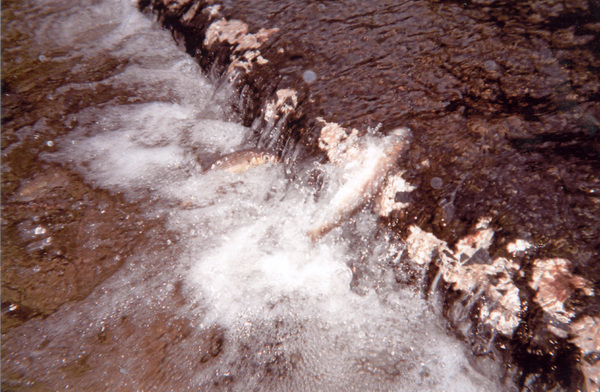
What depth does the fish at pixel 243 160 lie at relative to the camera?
2.57 meters

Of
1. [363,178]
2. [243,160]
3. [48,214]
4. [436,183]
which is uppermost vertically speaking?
[436,183]

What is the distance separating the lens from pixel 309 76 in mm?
2539

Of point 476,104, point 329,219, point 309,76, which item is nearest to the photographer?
point 476,104

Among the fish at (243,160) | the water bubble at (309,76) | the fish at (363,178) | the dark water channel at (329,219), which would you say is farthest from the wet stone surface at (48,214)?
the water bubble at (309,76)

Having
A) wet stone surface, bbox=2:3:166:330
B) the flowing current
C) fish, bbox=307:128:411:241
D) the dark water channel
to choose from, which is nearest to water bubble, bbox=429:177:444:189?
the dark water channel

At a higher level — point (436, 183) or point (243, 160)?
point (436, 183)

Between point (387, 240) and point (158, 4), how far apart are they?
3.60 metres

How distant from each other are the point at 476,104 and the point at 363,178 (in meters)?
0.77

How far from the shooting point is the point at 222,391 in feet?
5.57

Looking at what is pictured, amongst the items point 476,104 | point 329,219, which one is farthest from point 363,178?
point 476,104

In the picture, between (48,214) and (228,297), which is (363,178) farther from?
(48,214)

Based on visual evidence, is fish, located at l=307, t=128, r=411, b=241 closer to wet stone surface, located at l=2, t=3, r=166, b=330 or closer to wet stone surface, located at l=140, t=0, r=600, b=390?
wet stone surface, located at l=140, t=0, r=600, b=390

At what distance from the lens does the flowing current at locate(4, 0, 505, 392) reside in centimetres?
175

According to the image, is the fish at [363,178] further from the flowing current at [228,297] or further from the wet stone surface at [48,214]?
the wet stone surface at [48,214]
